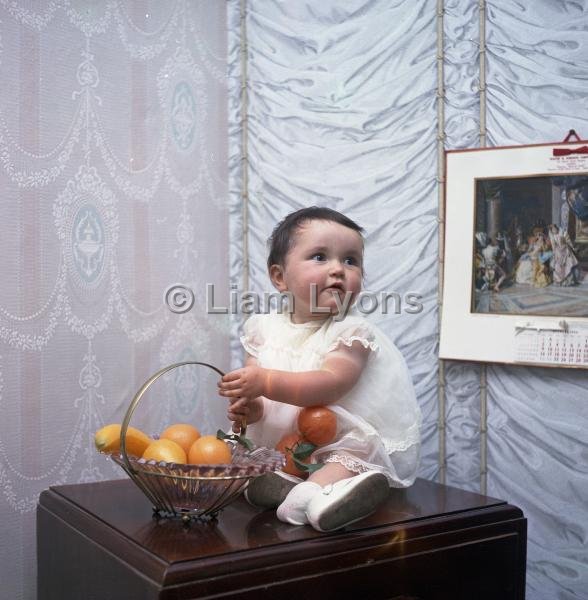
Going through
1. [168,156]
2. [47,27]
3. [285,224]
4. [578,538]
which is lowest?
[578,538]

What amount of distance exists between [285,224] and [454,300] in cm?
41

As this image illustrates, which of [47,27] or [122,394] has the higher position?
[47,27]

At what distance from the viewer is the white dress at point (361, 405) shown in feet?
3.71

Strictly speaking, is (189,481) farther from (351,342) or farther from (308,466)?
(351,342)

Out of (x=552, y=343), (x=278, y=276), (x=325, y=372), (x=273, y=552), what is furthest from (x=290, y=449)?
(x=552, y=343)

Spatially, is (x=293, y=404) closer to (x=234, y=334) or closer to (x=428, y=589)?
(x=428, y=589)

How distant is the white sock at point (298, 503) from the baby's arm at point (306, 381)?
0.15 m

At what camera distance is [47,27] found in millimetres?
1377

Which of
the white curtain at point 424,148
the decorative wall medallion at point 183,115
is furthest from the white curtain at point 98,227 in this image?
the white curtain at point 424,148

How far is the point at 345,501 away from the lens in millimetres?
925

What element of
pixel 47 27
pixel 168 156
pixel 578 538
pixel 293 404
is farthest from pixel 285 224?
pixel 578 538

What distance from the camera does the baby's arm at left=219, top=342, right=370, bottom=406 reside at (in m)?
1.03

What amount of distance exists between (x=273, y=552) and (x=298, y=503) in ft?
0.36

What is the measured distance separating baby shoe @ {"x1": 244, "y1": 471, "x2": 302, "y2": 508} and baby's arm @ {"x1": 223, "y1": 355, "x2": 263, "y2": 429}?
10 cm
